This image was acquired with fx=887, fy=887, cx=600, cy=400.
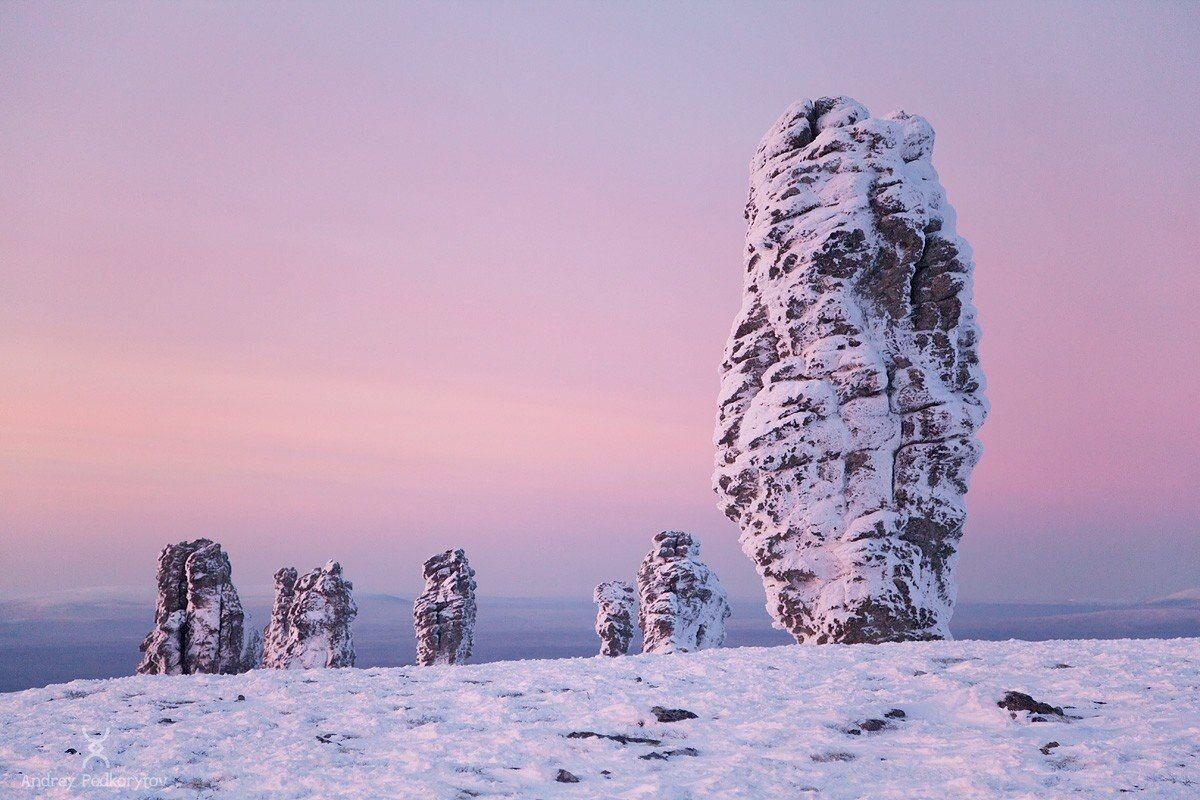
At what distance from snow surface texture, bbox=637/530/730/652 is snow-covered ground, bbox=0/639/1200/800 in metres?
22.4

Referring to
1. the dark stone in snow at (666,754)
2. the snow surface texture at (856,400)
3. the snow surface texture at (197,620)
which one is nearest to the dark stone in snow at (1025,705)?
the dark stone in snow at (666,754)

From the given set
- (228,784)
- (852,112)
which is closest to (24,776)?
(228,784)

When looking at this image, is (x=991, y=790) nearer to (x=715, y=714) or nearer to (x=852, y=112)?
(x=715, y=714)

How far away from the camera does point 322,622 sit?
126 ft

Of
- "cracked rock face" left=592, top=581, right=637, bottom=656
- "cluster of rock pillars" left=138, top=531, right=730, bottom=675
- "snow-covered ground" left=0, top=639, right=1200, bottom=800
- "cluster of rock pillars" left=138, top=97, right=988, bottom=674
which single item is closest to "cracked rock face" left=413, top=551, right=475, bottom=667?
"cluster of rock pillars" left=138, top=531, right=730, bottom=675

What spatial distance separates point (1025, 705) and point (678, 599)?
1028 inches

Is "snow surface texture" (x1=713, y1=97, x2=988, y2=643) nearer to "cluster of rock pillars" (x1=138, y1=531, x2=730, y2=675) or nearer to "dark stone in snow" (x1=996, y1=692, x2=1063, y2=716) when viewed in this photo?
"dark stone in snow" (x1=996, y1=692, x2=1063, y2=716)

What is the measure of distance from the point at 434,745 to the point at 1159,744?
6856mm

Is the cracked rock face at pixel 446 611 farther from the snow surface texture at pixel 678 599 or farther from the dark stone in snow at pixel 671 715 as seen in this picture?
the dark stone in snow at pixel 671 715

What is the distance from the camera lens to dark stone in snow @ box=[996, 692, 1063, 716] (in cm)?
935

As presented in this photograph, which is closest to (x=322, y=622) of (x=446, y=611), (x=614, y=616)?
(x=446, y=611)

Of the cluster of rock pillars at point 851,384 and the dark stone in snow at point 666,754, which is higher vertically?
the cluster of rock pillars at point 851,384

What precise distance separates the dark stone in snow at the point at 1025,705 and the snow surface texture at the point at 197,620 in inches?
1141

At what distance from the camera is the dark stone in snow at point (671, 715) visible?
31.3ft
